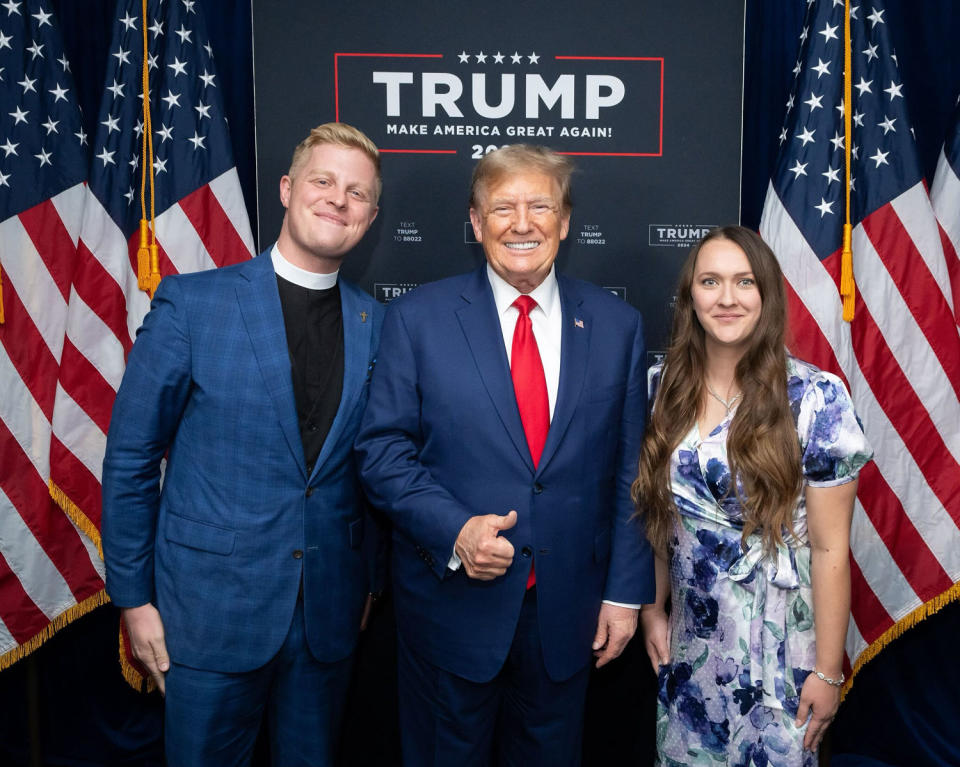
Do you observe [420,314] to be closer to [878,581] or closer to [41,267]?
[41,267]

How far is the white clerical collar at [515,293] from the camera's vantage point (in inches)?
70.2

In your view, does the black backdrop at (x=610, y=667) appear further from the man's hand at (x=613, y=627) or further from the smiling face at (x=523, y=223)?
the man's hand at (x=613, y=627)

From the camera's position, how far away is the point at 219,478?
1.72m

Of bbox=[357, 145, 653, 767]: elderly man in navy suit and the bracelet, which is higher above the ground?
bbox=[357, 145, 653, 767]: elderly man in navy suit

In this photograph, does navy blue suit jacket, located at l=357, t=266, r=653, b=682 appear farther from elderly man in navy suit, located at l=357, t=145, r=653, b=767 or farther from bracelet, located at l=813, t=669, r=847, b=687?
bracelet, located at l=813, t=669, r=847, b=687

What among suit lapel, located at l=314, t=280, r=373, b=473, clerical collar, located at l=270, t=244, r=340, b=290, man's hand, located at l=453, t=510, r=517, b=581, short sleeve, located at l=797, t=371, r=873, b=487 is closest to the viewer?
man's hand, located at l=453, t=510, r=517, b=581

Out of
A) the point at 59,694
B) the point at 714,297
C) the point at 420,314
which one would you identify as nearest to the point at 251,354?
the point at 420,314

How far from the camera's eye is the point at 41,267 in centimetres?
241

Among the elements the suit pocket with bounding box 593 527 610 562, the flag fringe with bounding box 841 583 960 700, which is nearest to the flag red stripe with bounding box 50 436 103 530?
the suit pocket with bounding box 593 527 610 562

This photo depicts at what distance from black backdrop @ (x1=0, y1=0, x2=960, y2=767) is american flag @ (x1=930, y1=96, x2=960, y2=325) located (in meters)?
0.31

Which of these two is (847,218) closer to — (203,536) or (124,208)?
(203,536)

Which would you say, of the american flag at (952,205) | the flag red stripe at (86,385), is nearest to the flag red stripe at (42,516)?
the flag red stripe at (86,385)

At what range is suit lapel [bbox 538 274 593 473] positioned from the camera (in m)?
1.67

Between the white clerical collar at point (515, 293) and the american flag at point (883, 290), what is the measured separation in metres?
1.01
